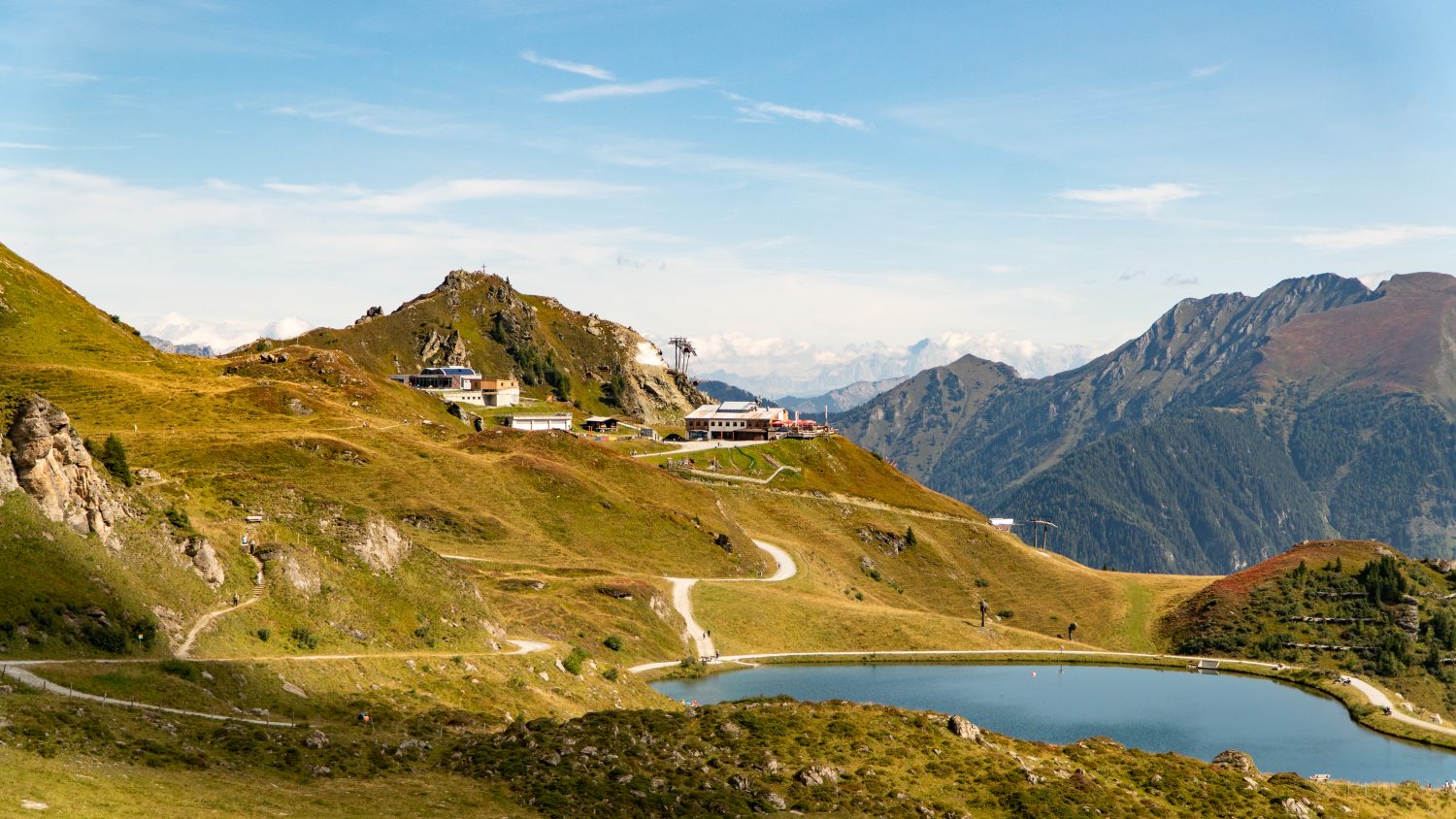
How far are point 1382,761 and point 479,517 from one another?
114809mm

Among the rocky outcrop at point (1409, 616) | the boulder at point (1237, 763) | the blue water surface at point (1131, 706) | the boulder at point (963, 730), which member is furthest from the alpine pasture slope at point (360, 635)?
the rocky outcrop at point (1409, 616)

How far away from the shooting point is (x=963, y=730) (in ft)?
254

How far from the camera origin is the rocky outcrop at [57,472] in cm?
7162

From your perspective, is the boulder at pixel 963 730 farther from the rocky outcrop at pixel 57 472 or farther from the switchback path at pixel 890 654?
the rocky outcrop at pixel 57 472

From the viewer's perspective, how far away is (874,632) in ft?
522

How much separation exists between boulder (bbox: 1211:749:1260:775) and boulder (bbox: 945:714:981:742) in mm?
18382

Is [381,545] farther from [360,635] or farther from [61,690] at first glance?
[61,690]

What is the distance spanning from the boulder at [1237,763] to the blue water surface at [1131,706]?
89.7 ft

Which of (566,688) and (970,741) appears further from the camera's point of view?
(566,688)

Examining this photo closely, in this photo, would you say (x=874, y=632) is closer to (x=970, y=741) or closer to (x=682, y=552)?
(x=682, y=552)

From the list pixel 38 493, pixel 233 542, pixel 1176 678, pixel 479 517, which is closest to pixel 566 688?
pixel 233 542

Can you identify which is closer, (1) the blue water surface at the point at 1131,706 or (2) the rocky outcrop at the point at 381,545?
(2) the rocky outcrop at the point at 381,545

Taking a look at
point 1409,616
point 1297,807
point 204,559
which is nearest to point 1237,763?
point 1297,807

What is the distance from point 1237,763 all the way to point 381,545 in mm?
72355
